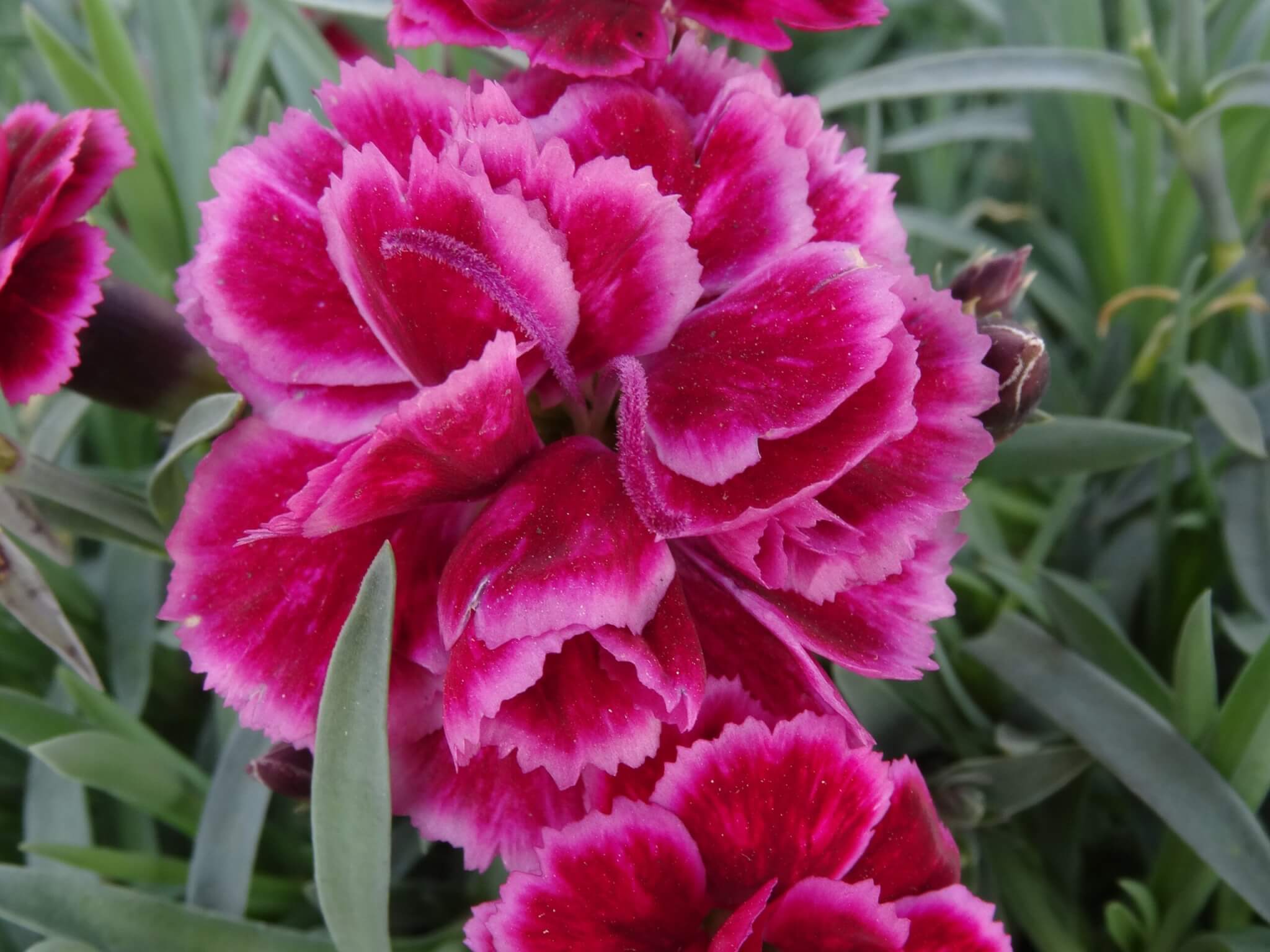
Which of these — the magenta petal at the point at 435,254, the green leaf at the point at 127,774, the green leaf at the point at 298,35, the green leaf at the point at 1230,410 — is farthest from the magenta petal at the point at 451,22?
the green leaf at the point at 1230,410

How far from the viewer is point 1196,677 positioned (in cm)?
64

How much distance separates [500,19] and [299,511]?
0.25 metres

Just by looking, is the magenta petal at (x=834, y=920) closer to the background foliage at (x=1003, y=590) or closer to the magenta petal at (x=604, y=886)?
the magenta petal at (x=604, y=886)

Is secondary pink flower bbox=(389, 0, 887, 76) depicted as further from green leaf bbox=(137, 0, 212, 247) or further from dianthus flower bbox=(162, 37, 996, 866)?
green leaf bbox=(137, 0, 212, 247)

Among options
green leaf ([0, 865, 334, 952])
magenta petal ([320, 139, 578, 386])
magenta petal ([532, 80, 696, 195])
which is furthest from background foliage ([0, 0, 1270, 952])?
magenta petal ([532, 80, 696, 195])

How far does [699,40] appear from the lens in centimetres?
60

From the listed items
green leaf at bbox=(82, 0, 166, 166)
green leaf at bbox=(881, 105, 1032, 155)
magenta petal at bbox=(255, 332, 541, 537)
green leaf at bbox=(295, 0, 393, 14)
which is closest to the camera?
magenta petal at bbox=(255, 332, 541, 537)

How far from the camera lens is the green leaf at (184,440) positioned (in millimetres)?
534

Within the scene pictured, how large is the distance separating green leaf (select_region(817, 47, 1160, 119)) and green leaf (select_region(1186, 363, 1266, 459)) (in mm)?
204

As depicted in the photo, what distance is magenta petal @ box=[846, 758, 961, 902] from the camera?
1.60ft

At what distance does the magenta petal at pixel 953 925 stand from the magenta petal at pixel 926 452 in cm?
14

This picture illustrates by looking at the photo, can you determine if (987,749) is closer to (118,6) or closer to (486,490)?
(486,490)

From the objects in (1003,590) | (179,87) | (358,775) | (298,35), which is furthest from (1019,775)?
(179,87)

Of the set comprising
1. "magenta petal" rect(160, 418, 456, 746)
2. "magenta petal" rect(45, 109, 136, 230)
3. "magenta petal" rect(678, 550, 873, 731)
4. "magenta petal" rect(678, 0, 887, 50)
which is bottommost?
"magenta petal" rect(678, 550, 873, 731)
